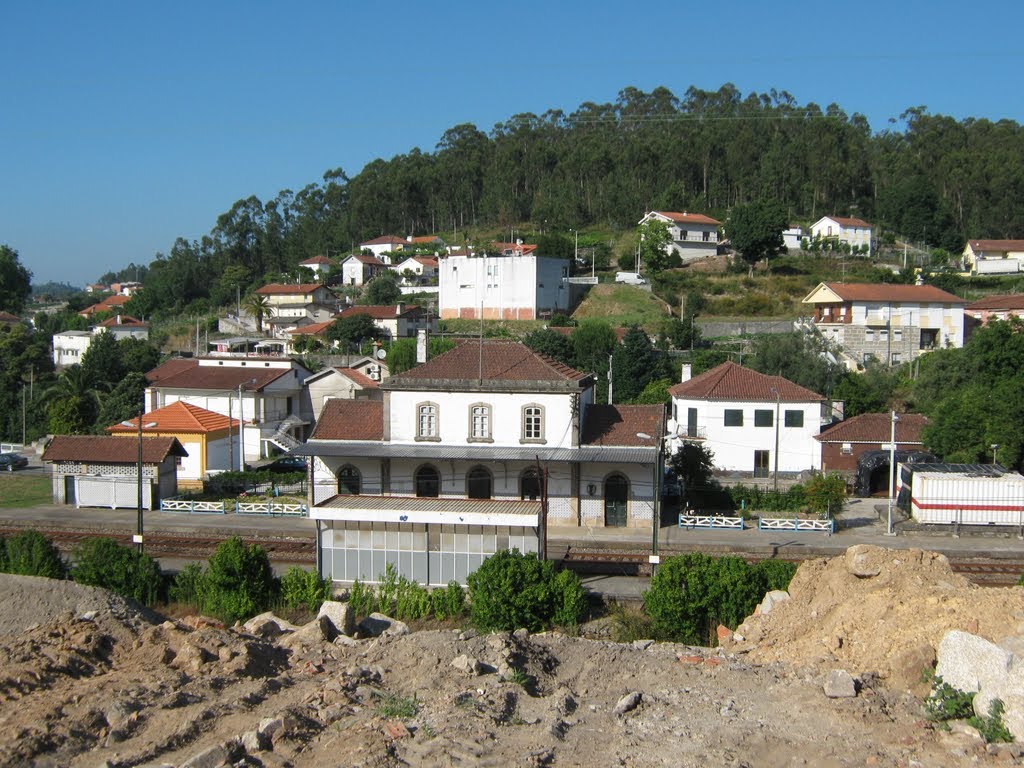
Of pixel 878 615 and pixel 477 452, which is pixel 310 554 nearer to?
pixel 477 452

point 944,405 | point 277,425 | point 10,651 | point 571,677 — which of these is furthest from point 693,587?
point 277,425

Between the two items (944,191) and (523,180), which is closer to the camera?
(944,191)

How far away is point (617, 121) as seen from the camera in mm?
137000

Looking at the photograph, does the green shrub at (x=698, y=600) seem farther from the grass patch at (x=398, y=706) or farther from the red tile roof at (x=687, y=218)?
the red tile roof at (x=687, y=218)

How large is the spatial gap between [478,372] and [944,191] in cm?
8651

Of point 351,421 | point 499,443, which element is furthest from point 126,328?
point 499,443

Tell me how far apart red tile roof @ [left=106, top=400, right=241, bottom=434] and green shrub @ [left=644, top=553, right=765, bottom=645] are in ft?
73.3

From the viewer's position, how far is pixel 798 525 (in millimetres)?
27891

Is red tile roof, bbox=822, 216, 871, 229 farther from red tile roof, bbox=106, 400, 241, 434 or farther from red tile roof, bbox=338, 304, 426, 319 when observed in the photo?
red tile roof, bbox=106, 400, 241, 434

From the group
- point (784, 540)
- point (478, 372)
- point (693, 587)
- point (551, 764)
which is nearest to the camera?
point (551, 764)

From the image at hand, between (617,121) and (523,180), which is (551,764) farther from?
(617,121)

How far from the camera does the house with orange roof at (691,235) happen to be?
83.7 metres

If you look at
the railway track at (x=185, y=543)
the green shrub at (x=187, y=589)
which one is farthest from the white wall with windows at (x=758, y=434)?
the green shrub at (x=187, y=589)

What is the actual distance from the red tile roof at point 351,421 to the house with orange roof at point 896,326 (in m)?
33.6
